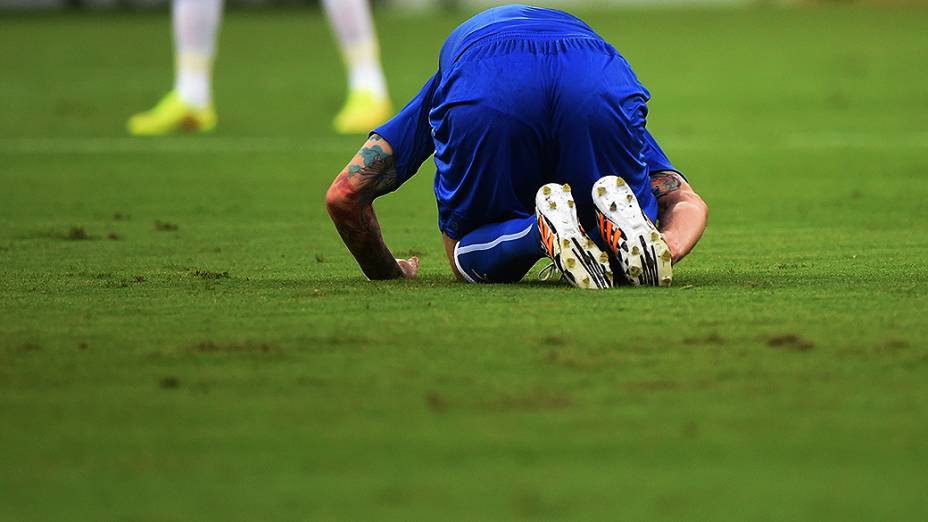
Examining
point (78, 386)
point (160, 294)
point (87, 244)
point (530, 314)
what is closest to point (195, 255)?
point (87, 244)

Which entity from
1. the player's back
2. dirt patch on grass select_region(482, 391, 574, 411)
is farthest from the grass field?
the player's back

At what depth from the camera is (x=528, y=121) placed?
4.00 m

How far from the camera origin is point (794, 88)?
1067 centimetres

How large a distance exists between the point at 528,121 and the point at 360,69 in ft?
15.7

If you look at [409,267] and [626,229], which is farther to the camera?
[409,267]

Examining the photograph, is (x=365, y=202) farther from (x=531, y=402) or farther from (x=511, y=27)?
(x=531, y=402)

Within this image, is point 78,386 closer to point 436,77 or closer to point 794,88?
point 436,77

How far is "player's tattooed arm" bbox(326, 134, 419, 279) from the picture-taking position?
14.0 ft

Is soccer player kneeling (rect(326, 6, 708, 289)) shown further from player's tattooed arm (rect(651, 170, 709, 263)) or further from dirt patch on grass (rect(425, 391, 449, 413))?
dirt patch on grass (rect(425, 391, 449, 413))

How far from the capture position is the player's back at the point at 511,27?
418 cm

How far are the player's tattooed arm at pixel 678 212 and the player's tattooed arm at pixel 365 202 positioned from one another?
0.69 metres

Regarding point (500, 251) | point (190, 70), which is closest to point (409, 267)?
point (500, 251)

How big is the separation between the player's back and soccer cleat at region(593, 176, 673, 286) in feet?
1.69

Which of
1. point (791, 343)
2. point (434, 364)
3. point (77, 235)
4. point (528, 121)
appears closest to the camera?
point (434, 364)
